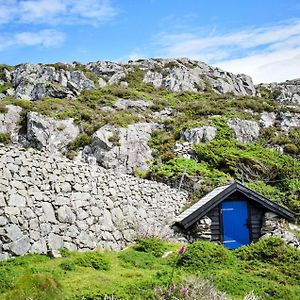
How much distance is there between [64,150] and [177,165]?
8.18 m

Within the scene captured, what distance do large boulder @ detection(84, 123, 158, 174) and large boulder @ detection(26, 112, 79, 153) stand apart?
7.60ft

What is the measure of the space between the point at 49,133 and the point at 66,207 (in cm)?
1530

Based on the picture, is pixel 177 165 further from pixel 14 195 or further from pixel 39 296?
pixel 39 296

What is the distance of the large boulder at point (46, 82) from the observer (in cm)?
4174

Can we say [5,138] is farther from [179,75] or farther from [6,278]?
[179,75]

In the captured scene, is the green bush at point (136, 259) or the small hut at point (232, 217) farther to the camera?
the small hut at point (232, 217)

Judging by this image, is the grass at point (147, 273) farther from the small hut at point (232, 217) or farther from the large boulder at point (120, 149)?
the large boulder at point (120, 149)

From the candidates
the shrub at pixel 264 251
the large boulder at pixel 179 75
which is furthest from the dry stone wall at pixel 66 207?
the large boulder at pixel 179 75

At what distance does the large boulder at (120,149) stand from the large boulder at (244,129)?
7273 mm

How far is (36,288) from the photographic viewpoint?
9.66 meters

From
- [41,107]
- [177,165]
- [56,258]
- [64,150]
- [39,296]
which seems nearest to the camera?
[39,296]

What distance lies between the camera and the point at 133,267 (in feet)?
43.9

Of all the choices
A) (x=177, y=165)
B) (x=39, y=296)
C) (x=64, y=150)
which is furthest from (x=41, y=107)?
(x=39, y=296)

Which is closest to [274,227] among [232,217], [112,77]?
[232,217]
